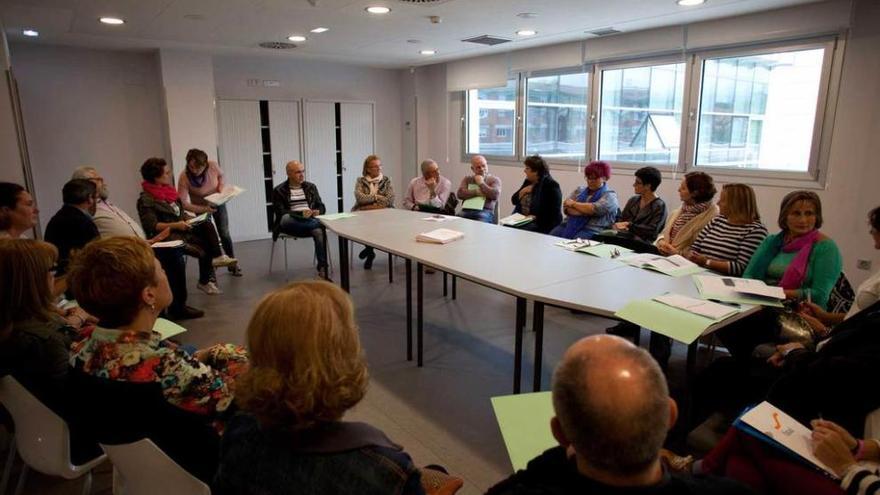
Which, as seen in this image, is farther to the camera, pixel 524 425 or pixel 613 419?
pixel 524 425

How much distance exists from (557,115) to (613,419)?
6108mm

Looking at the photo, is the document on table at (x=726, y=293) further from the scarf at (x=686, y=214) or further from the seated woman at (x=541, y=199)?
the seated woman at (x=541, y=199)

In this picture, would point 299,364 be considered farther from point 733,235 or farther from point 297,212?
point 297,212

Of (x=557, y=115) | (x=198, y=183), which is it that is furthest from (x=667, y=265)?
(x=198, y=183)

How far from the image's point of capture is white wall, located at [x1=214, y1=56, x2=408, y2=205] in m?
6.95

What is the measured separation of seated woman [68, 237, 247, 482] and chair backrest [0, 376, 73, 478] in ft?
1.01

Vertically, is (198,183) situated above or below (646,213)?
above

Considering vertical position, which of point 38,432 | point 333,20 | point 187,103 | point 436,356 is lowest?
point 436,356

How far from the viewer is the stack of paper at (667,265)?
2707 mm

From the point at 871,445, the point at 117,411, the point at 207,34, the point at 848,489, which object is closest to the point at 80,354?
the point at 117,411

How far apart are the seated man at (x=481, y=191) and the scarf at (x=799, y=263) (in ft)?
10.5

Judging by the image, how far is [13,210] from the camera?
2689 mm

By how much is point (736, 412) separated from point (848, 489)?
2.68ft

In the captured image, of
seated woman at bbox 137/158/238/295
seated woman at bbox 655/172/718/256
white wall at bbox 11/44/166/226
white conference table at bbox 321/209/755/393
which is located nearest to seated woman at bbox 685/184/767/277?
seated woman at bbox 655/172/718/256
